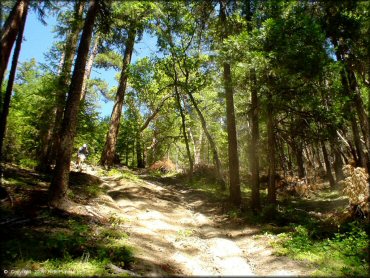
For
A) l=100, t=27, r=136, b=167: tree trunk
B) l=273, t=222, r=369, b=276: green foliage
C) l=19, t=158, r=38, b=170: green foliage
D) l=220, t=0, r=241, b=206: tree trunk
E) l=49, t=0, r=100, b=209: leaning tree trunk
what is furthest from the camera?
l=100, t=27, r=136, b=167: tree trunk

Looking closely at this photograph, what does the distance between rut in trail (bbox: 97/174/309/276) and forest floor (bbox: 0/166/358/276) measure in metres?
0.02

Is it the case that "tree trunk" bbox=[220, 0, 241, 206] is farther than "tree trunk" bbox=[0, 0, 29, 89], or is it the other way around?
"tree trunk" bbox=[220, 0, 241, 206]

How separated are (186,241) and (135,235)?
1.53 meters

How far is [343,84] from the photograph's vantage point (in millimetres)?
14664

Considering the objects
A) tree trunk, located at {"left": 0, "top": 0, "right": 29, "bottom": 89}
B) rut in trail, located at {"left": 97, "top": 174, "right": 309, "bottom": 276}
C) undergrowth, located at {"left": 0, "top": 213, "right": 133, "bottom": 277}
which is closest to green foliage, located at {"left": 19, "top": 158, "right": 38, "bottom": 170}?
rut in trail, located at {"left": 97, "top": 174, "right": 309, "bottom": 276}

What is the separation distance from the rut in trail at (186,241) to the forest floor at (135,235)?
0.07 feet

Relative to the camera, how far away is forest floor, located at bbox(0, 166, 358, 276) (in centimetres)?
670

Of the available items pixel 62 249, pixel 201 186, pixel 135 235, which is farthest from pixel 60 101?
pixel 201 186

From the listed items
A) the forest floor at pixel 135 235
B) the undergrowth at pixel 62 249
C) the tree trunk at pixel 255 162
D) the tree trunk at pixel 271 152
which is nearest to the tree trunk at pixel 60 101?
the forest floor at pixel 135 235

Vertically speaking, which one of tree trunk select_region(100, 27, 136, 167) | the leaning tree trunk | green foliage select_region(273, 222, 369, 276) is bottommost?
green foliage select_region(273, 222, 369, 276)

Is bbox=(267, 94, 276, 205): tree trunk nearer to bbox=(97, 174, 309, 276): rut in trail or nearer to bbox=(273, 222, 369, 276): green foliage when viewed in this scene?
bbox=(97, 174, 309, 276): rut in trail

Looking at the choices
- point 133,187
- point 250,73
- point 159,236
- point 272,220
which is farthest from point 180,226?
point 250,73

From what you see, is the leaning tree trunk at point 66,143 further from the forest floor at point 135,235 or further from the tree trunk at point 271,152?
the tree trunk at point 271,152

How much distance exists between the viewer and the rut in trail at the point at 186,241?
23.4 feet
